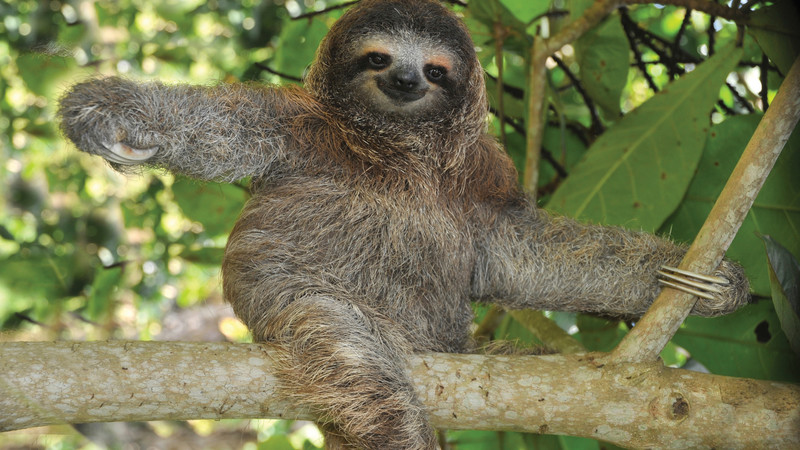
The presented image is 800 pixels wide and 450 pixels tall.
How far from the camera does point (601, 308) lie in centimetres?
296

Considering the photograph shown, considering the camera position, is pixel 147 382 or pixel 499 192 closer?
pixel 147 382

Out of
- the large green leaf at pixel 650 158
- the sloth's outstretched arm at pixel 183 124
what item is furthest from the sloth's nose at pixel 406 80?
the large green leaf at pixel 650 158

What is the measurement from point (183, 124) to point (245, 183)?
4.19 ft

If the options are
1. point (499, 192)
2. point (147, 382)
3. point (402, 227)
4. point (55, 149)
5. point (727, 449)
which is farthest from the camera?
point (55, 149)

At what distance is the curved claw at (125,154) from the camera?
210 centimetres

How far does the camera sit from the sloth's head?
93.7 inches

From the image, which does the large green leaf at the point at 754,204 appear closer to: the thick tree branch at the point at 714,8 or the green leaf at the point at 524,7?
the thick tree branch at the point at 714,8

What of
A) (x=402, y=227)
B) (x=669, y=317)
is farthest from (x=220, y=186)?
(x=669, y=317)

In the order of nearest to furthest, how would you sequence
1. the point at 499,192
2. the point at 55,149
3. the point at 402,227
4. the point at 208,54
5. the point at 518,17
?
the point at 402,227
the point at 499,192
the point at 518,17
the point at 55,149
the point at 208,54

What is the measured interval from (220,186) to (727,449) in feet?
8.35

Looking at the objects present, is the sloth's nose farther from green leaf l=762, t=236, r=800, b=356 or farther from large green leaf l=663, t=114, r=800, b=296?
large green leaf l=663, t=114, r=800, b=296

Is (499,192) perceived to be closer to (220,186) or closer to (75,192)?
(220,186)

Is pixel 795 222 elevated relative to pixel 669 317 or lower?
elevated

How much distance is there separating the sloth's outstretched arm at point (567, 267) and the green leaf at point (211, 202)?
1.44 metres
